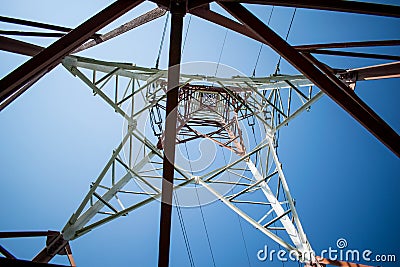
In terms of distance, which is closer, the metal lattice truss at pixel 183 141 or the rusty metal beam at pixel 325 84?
the rusty metal beam at pixel 325 84

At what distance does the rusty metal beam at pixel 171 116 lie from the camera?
4602 mm

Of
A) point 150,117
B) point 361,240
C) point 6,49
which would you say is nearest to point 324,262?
point 150,117

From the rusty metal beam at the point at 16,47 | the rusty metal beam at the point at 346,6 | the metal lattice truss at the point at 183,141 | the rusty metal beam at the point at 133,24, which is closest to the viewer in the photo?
the rusty metal beam at the point at 346,6

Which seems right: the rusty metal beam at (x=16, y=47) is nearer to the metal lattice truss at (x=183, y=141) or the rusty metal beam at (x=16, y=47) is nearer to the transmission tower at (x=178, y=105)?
the transmission tower at (x=178, y=105)

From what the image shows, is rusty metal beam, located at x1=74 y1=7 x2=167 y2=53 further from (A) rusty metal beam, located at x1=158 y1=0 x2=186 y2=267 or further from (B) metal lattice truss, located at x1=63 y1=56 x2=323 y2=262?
(A) rusty metal beam, located at x1=158 y1=0 x2=186 y2=267

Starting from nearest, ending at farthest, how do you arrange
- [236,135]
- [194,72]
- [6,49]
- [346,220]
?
1. [6,49]
2. [194,72]
3. [236,135]
4. [346,220]

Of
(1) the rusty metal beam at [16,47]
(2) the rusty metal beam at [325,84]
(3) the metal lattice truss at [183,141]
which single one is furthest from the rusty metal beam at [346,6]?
(3) the metal lattice truss at [183,141]

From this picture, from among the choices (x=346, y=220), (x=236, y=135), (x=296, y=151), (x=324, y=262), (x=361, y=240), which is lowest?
(x=324, y=262)

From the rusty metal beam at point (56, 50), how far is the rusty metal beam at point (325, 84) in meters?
1.41

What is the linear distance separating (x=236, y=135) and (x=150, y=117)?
5.99 metres

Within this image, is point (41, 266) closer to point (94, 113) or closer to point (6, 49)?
point (6, 49)

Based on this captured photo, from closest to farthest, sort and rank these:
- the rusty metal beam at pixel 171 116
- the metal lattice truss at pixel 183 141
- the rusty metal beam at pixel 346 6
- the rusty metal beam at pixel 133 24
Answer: the rusty metal beam at pixel 346 6, the rusty metal beam at pixel 171 116, the rusty metal beam at pixel 133 24, the metal lattice truss at pixel 183 141

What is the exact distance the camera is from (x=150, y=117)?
10328 millimetres

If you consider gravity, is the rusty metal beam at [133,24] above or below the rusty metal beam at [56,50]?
above
